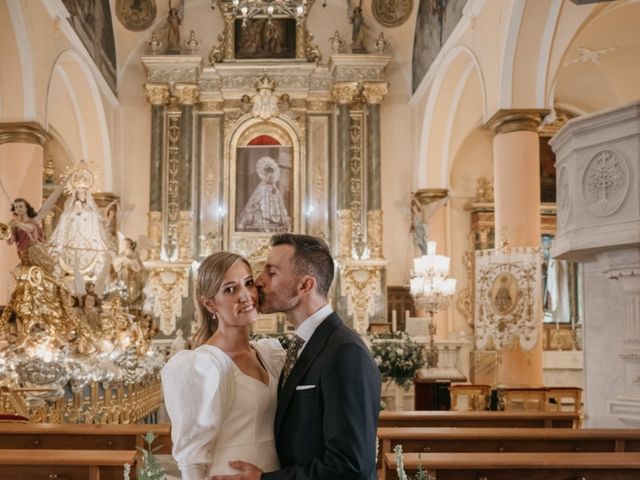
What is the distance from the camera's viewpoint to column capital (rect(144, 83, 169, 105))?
1861 centimetres

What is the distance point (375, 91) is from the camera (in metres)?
18.7

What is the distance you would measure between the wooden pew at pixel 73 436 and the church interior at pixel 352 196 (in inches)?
0.9

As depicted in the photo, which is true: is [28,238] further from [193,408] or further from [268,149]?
[268,149]

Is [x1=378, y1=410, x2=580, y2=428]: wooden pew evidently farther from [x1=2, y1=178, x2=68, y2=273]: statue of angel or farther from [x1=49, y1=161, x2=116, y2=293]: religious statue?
[x1=49, y1=161, x2=116, y2=293]: religious statue

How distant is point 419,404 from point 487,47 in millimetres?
5834

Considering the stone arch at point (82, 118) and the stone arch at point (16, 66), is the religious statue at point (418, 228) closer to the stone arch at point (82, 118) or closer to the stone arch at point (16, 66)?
the stone arch at point (82, 118)

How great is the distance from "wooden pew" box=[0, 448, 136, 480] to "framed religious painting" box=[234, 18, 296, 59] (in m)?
16.1

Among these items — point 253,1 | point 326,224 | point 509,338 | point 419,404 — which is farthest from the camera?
point 326,224

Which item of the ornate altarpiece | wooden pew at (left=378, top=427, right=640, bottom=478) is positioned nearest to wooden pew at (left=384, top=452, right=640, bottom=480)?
wooden pew at (left=378, top=427, right=640, bottom=478)

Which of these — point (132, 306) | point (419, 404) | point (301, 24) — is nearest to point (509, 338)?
point (419, 404)

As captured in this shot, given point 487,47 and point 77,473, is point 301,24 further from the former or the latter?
point 77,473

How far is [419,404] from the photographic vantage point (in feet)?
34.7

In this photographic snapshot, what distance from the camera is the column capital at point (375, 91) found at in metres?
18.6

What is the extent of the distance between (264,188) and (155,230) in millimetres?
2858
